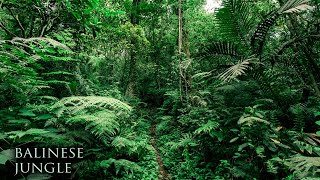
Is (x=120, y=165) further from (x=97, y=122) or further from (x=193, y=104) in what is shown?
(x=193, y=104)

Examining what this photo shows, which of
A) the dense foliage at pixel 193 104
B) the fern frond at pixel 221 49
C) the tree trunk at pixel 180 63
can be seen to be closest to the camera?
the dense foliage at pixel 193 104

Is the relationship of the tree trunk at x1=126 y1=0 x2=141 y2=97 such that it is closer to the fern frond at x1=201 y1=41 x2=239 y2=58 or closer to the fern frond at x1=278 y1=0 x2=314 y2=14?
the fern frond at x1=201 y1=41 x2=239 y2=58

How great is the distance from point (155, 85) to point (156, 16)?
4585 millimetres

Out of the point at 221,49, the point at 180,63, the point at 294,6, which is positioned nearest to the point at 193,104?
the point at 180,63

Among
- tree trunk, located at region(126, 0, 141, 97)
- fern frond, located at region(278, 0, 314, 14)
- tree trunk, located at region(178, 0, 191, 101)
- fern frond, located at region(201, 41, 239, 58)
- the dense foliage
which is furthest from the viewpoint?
tree trunk, located at region(126, 0, 141, 97)

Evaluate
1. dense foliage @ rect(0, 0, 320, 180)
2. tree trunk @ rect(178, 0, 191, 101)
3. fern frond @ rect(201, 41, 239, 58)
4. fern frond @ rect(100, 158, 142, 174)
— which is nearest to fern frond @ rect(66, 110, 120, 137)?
dense foliage @ rect(0, 0, 320, 180)

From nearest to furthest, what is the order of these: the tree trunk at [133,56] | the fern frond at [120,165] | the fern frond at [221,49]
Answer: the fern frond at [120,165]
the fern frond at [221,49]
the tree trunk at [133,56]

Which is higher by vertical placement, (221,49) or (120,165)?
(221,49)

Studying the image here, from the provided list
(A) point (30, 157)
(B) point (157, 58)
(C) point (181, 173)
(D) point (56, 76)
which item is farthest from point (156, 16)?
(A) point (30, 157)

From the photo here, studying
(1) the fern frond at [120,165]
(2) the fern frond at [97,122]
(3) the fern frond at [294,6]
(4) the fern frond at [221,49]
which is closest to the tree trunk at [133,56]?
(4) the fern frond at [221,49]

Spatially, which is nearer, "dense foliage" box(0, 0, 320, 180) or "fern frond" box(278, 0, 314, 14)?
"dense foliage" box(0, 0, 320, 180)

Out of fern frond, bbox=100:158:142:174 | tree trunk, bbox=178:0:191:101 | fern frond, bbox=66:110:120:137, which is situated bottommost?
fern frond, bbox=100:158:142:174

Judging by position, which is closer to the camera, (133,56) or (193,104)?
(193,104)

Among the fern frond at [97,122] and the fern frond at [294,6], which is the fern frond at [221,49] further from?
the fern frond at [97,122]
